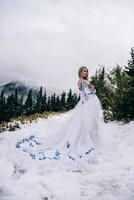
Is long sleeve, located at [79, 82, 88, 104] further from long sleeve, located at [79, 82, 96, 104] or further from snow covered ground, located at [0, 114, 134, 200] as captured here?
snow covered ground, located at [0, 114, 134, 200]

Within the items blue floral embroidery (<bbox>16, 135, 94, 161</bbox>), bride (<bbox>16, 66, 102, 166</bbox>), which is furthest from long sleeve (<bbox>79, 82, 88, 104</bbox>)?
blue floral embroidery (<bbox>16, 135, 94, 161</bbox>)

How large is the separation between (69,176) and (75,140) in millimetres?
2639

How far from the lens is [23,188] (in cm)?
891

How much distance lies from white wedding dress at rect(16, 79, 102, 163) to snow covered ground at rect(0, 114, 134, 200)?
39cm

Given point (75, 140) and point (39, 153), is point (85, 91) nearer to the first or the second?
point (75, 140)

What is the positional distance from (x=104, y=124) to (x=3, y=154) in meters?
5.89

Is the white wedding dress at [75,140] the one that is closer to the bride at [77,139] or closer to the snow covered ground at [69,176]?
the bride at [77,139]

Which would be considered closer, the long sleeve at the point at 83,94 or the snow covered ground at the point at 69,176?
the snow covered ground at the point at 69,176

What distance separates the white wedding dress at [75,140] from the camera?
468 inches

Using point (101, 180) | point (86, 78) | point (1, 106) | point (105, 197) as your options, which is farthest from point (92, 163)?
point (1, 106)

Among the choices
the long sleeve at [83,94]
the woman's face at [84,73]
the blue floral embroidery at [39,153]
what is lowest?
the blue floral embroidery at [39,153]

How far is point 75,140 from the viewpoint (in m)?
12.5

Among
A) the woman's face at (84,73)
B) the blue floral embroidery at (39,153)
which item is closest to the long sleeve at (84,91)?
the woman's face at (84,73)

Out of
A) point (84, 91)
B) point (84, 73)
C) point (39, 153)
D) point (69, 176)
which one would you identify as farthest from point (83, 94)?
point (69, 176)
